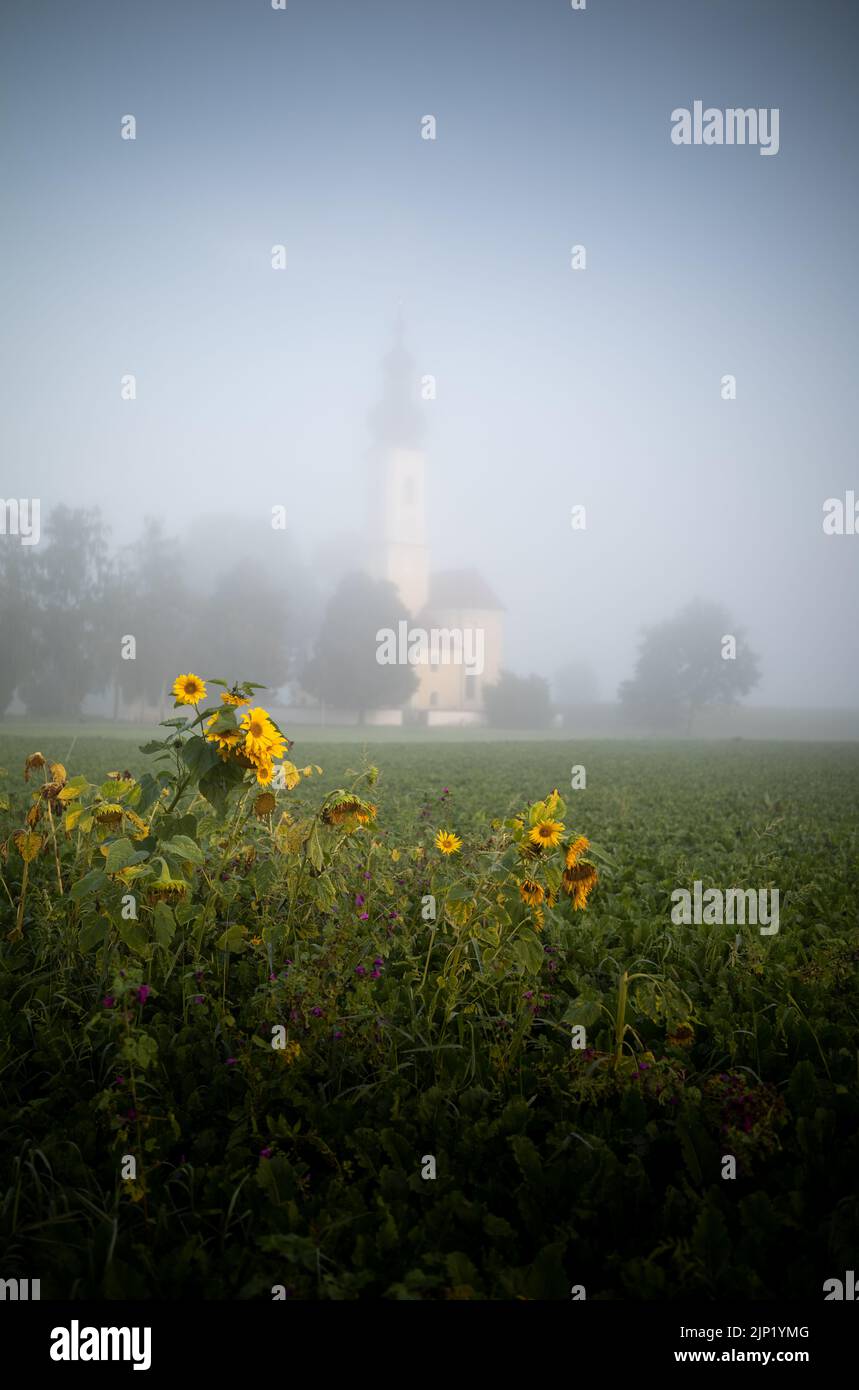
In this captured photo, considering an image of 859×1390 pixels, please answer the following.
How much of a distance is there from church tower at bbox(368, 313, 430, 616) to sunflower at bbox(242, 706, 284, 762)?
64.6m

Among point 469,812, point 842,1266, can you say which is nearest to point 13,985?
point 842,1266

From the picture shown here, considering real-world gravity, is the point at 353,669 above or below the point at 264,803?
above

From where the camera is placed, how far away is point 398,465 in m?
67.9

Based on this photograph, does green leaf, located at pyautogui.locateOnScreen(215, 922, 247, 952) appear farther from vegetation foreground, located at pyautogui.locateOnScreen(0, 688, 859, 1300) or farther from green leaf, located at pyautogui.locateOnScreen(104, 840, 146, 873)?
green leaf, located at pyautogui.locateOnScreen(104, 840, 146, 873)

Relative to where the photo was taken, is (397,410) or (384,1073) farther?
(397,410)

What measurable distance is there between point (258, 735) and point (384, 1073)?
1.22 meters

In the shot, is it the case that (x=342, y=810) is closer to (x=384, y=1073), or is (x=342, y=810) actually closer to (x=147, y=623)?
(x=384, y=1073)

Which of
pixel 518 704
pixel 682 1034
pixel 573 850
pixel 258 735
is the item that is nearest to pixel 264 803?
pixel 258 735

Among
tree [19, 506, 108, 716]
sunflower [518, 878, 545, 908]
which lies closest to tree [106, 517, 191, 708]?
tree [19, 506, 108, 716]

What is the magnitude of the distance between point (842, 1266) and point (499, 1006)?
1.46 meters

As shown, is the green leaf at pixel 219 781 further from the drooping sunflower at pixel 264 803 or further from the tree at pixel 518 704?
the tree at pixel 518 704
